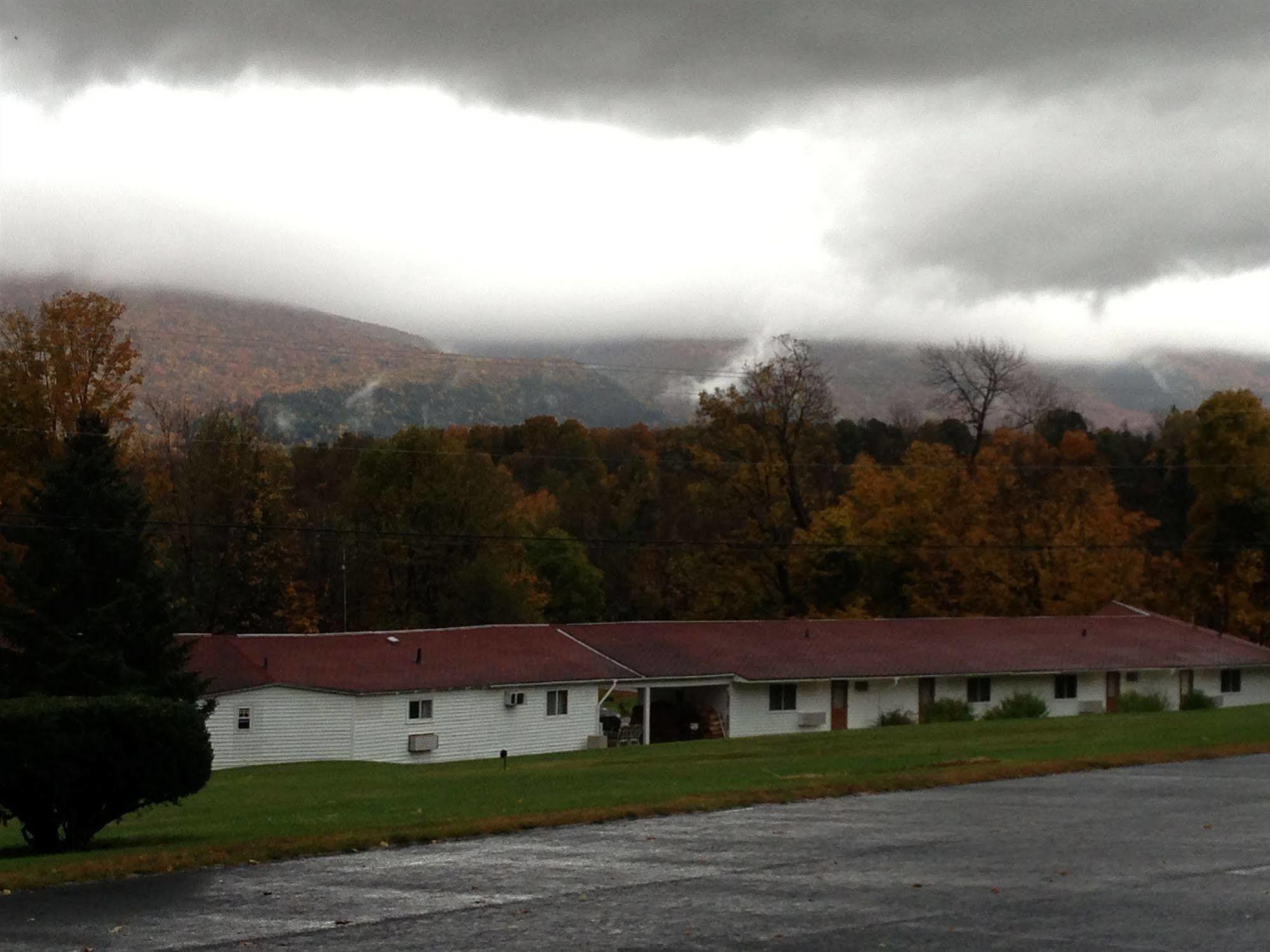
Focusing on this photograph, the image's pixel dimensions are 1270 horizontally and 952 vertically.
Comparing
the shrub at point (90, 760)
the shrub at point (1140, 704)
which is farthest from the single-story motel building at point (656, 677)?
the shrub at point (90, 760)

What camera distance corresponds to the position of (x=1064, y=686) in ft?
210

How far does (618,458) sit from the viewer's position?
442 feet

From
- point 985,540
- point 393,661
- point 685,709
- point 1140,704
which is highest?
point 985,540

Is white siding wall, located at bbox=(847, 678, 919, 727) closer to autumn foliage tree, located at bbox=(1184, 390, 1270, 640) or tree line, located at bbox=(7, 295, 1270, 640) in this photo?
tree line, located at bbox=(7, 295, 1270, 640)

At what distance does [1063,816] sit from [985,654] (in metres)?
44.6

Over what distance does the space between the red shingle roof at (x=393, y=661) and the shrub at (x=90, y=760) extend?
3439 cm

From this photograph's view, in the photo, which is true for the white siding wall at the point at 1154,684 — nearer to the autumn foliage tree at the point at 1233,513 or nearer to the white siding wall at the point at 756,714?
the autumn foliage tree at the point at 1233,513

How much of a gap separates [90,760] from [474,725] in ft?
125

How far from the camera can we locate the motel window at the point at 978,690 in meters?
62.3

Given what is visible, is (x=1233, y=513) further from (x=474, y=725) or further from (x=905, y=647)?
(x=474, y=725)

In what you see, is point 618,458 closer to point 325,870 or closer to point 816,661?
point 816,661

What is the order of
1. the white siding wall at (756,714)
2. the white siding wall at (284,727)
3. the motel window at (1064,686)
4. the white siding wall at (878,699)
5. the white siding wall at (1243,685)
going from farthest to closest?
the white siding wall at (1243,685) < the motel window at (1064,686) < the white siding wall at (878,699) < the white siding wall at (756,714) < the white siding wall at (284,727)

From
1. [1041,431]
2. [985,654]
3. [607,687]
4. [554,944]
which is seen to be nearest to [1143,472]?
[1041,431]

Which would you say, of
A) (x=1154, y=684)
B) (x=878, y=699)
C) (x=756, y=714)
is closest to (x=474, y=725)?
(x=756, y=714)
